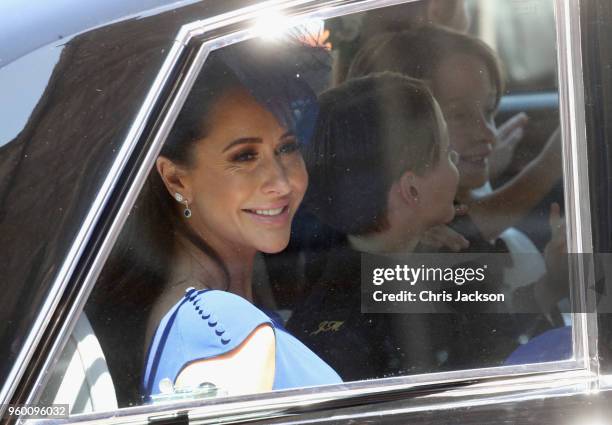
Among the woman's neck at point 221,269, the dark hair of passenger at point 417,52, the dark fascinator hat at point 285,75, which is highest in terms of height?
the dark hair of passenger at point 417,52

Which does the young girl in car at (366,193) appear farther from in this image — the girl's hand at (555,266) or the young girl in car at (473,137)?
the girl's hand at (555,266)

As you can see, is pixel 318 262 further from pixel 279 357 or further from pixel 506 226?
pixel 506 226

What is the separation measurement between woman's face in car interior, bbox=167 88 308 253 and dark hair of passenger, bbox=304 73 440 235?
0.04m

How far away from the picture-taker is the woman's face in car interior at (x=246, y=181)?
1660 millimetres

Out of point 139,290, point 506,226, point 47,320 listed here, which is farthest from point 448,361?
point 47,320

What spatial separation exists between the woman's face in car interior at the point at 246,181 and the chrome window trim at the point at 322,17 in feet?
0.33

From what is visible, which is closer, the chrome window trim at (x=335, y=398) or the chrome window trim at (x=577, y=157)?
the chrome window trim at (x=335, y=398)

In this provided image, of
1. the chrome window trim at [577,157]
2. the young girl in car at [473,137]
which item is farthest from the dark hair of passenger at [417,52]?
the chrome window trim at [577,157]

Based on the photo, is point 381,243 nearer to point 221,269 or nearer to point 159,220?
point 221,269

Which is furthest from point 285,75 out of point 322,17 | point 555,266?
point 555,266

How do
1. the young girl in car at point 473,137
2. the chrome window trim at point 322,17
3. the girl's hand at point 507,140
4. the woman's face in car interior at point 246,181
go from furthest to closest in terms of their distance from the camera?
the girl's hand at point 507,140, the young girl in car at point 473,137, the woman's face in car interior at point 246,181, the chrome window trim at point 322,17

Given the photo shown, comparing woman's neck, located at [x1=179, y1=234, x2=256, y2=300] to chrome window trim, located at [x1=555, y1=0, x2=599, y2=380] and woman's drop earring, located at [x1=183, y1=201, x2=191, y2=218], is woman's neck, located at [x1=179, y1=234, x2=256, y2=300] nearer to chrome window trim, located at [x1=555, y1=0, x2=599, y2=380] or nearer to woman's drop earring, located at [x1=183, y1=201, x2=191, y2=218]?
woman's drop earring, located at [x1=183, y1=201, x2=191, y2=218]

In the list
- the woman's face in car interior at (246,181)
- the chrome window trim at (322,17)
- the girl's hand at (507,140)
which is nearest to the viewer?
the chrome window trim at (322,17)

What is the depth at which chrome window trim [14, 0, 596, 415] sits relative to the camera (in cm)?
155
